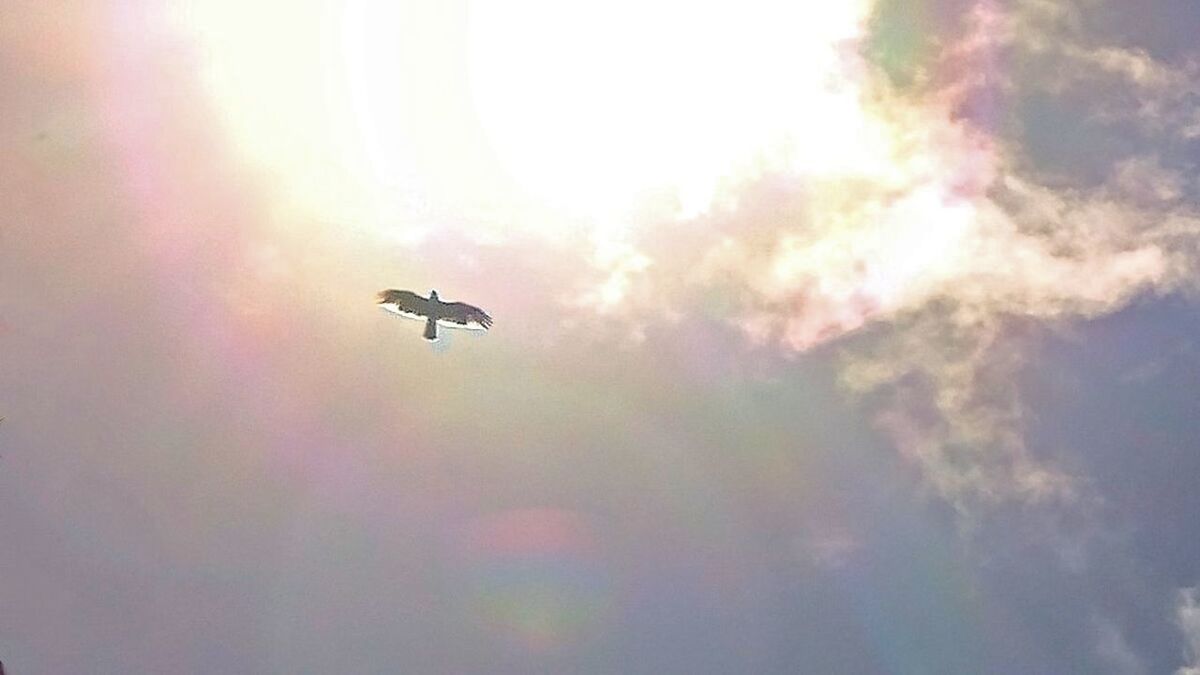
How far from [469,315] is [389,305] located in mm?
8623

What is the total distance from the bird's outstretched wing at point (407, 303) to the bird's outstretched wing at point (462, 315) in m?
1.86

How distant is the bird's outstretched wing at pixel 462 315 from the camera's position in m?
177

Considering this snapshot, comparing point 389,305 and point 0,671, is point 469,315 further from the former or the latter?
point 0,671

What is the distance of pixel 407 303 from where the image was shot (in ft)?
581

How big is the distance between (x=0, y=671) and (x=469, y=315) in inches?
2306

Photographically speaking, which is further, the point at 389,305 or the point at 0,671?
the point at 389,305

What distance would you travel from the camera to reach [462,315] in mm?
177375

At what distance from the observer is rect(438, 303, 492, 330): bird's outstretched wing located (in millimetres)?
177125

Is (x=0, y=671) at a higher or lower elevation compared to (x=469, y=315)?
lower

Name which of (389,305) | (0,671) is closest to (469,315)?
(389,305)

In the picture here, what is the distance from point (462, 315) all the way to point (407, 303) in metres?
6.04

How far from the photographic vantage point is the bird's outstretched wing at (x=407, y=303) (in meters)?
177

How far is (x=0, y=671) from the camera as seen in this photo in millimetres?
155375

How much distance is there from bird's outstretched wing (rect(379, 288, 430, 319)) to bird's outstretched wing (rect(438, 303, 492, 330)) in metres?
1.86
